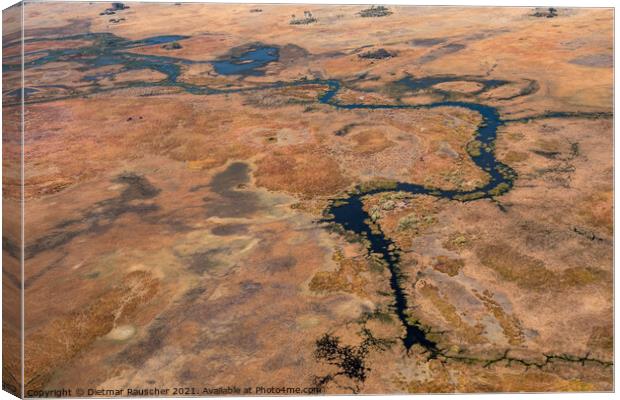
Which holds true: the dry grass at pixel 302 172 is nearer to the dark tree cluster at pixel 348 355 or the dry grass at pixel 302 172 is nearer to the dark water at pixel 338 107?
the dark water at pixel 338 107

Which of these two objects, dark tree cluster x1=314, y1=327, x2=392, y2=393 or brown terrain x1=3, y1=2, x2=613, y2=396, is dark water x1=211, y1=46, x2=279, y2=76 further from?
dark tree cluster x1=314, y1=327, x2=392, y2=393

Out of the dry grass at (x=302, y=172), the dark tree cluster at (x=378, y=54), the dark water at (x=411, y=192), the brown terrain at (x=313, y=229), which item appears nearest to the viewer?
the brown terrain at (x=313, y=229)

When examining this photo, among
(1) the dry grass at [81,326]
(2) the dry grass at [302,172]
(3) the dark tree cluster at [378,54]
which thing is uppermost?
(3) the dark tree cluster at [378,54]

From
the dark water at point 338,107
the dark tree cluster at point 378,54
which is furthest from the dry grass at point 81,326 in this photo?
the dark tree cluster at point 378,54

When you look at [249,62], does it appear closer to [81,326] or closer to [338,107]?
[338,107]

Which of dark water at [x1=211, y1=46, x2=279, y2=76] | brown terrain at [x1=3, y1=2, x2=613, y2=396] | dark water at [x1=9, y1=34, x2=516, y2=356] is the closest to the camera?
brown terrain at [x1=3, y1=2, x2=613, y2=396]

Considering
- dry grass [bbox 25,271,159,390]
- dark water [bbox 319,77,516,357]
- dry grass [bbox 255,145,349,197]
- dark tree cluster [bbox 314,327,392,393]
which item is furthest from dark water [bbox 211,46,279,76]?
dark tree cluster [bbox 314,327,392,393]

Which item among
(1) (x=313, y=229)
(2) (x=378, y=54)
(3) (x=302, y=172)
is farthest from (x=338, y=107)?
(1) (x=313, y=229)
